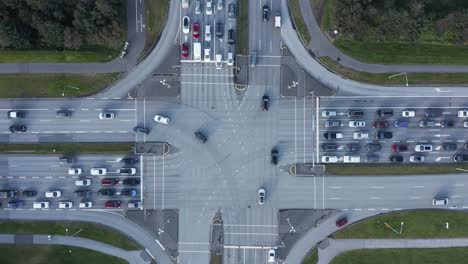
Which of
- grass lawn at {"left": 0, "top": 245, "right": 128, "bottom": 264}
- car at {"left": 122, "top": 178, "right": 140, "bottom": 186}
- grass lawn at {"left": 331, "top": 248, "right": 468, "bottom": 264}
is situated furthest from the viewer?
grass lawn at {"left": 0, "top": 245, "right": 128, "bottom": 264}

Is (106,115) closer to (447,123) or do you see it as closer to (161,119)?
(161,119)

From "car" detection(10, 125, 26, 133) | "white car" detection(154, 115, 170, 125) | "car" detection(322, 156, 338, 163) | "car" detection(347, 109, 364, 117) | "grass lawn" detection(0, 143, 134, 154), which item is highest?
"car" detection(347, 109, 364, 117)

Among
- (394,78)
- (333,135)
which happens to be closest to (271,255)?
(333,135)

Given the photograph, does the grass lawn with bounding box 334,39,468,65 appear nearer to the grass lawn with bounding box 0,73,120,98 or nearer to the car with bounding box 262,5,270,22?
the car with bounding box 262,5,270,22

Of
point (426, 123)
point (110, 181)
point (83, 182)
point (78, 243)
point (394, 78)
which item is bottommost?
point (78, 243)

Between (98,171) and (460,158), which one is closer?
(460,158)

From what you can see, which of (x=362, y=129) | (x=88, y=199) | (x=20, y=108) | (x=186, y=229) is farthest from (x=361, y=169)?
(x=20, y=108)

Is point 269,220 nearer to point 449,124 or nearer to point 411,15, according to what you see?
point 449,124

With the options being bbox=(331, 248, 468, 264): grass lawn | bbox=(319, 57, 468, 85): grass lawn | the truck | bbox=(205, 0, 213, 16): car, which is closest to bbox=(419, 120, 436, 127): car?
bbox=(319, 57, 468, 85): grass lawn
